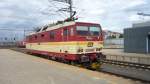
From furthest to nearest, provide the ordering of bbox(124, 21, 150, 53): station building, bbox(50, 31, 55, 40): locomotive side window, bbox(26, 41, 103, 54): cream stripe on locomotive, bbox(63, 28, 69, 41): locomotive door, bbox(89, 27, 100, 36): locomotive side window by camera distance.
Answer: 1. bbox(124, 21, 150, 53): station building
2. bbox(50, 31, 55, 40): locomotive side window
3. bbox(63, 28, 69, 41): locomotive door
4. bbox(89, 27, 100, 36): locomotive side window
5. bbox(26, 41, 103, 54): cream stripe on locomotive

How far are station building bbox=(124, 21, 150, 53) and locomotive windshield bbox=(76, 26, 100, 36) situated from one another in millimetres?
27324

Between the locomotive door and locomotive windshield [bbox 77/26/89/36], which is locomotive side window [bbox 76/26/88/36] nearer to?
locomotive windshield [bbox 77/26/89/36]

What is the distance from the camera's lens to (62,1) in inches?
1563

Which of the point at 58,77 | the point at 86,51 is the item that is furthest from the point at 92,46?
the point at 58,77

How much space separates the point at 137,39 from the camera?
156 feet

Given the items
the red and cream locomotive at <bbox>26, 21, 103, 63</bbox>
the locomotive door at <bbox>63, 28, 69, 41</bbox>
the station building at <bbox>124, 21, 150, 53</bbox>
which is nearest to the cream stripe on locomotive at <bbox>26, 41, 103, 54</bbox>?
the red and cream locomotive at <bbox>26, 21, 103, 63</bbox>

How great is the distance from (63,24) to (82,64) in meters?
3.41

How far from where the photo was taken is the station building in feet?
149

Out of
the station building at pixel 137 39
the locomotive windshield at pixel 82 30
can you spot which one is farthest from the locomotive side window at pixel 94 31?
the station building at pixel 137 39

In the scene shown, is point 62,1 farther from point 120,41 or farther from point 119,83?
point 120,41

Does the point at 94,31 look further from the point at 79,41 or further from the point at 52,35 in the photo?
the point at 52,35

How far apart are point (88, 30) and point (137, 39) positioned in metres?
30.2

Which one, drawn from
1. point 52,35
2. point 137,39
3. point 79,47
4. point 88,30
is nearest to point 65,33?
point 88,30

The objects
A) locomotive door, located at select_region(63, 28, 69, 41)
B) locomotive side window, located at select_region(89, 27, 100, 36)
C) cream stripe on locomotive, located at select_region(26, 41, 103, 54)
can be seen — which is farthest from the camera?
locomotive door, located at select_region(63, 28, 69, 41)
